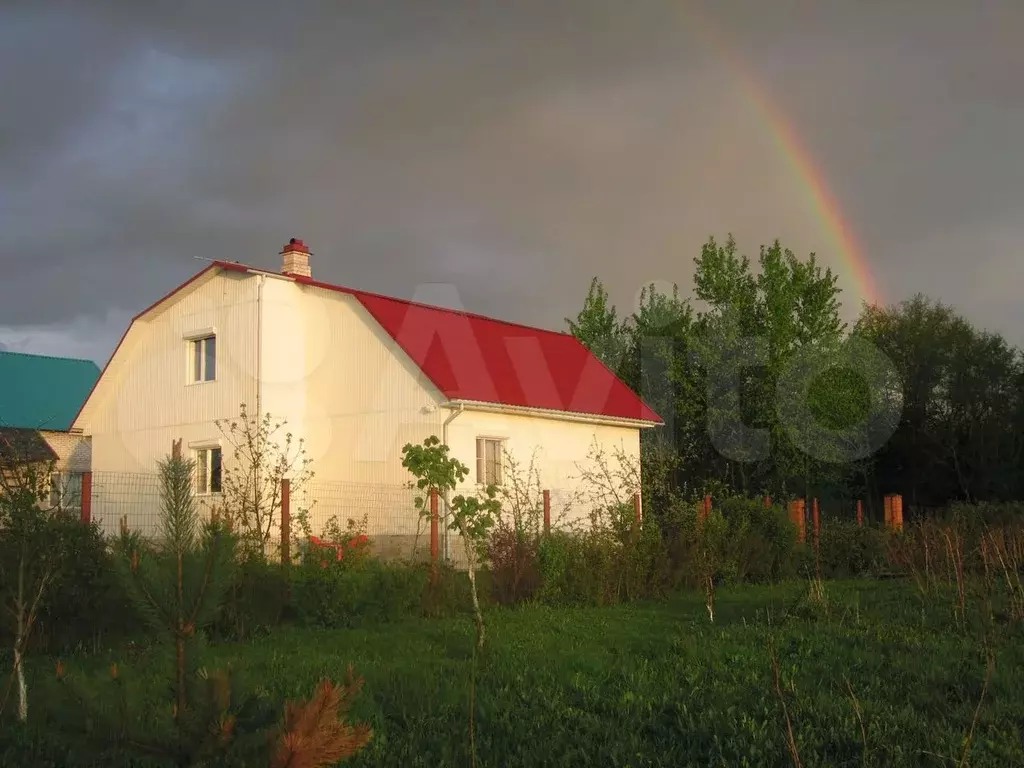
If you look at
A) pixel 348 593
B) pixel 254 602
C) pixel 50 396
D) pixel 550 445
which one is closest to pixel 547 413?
pixel 550 445

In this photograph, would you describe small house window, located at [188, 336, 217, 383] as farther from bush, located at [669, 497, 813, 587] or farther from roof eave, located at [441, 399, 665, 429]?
bush, located at [669, 497, 813, 587]

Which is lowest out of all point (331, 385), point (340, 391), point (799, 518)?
point (799, 518)

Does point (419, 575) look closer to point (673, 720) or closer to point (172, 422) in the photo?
point (673, 720)

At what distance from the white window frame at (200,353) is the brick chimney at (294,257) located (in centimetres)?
232

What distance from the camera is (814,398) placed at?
30844mm

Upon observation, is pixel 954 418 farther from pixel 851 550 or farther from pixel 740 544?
pixel 740 544

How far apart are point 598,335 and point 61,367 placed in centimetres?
1967

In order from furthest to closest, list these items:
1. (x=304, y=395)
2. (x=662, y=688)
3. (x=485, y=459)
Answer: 1. (x=304, y=395)
2. (x=485, y=459)
3. (x=662, y=688)

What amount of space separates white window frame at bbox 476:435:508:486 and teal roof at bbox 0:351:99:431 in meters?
15.2

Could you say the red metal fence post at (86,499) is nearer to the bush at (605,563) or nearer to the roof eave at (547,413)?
the bush at (605,563)

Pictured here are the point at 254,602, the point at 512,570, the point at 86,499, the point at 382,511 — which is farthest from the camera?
the point at 382,511

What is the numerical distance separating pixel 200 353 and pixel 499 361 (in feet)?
22.6

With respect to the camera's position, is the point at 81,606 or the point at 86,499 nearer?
the point at 81,606

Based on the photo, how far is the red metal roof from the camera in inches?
813
